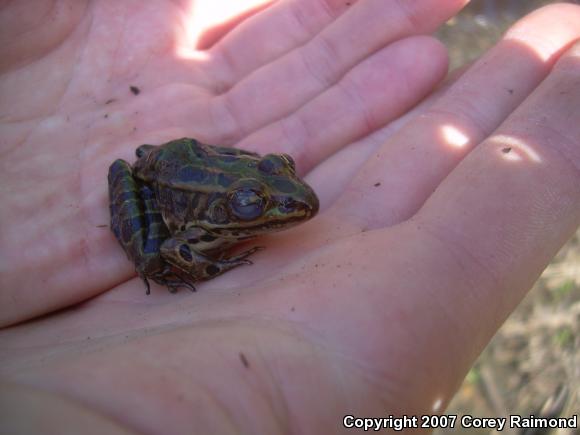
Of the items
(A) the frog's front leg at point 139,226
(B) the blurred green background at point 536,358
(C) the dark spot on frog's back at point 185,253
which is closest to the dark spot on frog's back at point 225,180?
(C) the dark spot on frog's back at point 185,253

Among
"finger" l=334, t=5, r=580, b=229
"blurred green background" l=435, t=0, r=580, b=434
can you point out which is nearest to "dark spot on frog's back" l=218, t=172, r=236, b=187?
"finger" l=334, t=5, r=580, b=229

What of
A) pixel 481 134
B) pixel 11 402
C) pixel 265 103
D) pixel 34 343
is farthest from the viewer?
pixel 265 103

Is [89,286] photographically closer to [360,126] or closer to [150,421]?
[150,421]

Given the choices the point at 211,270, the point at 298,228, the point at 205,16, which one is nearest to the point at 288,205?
the point at 298,228

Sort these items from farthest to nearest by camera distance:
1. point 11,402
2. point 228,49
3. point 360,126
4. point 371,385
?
point 228,49
point 360,126
point 371,385
point 11,402

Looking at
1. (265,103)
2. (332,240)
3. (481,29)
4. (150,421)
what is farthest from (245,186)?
(481,29)

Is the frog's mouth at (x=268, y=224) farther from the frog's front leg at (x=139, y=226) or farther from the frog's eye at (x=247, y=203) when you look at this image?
the frog's front leg at (x=139, y=226)

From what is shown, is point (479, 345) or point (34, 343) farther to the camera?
point (34, 343)
